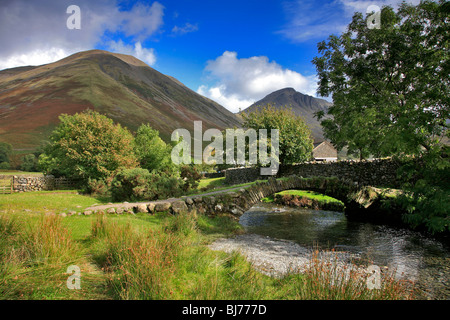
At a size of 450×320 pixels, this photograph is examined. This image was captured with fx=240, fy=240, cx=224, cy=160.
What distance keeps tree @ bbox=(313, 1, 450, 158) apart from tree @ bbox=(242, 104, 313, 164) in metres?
5.03

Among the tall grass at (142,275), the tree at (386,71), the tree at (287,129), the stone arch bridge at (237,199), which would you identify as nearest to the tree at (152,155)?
the tree at (287,129)

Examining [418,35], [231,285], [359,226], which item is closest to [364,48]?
[418,35]

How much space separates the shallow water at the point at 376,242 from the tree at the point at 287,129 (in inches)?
342

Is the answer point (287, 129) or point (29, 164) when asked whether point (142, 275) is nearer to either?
point (287, 129)

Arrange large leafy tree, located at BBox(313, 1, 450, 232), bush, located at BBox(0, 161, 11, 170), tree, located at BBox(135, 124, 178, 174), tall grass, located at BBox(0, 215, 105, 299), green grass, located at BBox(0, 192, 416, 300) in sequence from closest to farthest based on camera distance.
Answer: tall grass, located at BBox(0, 215, 105, 299)
green grass, located at BBox(0, 192, 416, 300)
large leafy tree, located at BBox(313, 1, 450, 232)
tree, located at BBox(135, 124, 178, 174)
bush, located at BBox(0, 161, 11, 170)

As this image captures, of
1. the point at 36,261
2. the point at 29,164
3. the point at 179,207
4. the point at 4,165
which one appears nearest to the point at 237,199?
the point at 179,207

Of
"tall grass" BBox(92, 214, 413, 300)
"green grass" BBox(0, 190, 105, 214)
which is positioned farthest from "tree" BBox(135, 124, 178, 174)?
"tall grass" BBox(92, 214, 413, 300)

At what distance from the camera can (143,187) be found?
1675 cm

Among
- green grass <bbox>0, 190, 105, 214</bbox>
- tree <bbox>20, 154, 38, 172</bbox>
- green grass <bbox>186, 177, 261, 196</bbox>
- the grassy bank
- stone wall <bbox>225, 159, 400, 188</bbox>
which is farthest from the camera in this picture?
tree <bbox>20, 154, 38, 172</bbox>

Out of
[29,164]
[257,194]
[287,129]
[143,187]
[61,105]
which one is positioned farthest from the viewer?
[61,105]

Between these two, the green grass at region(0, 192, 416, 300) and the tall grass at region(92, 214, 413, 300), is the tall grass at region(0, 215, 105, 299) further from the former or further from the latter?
the tall grass at region(92, 214, 413, 300)

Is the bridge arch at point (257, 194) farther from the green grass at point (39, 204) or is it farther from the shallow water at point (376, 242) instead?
the green grass at point (39, 204)

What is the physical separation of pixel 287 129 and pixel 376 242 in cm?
1576

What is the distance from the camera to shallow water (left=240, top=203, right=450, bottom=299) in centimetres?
685
